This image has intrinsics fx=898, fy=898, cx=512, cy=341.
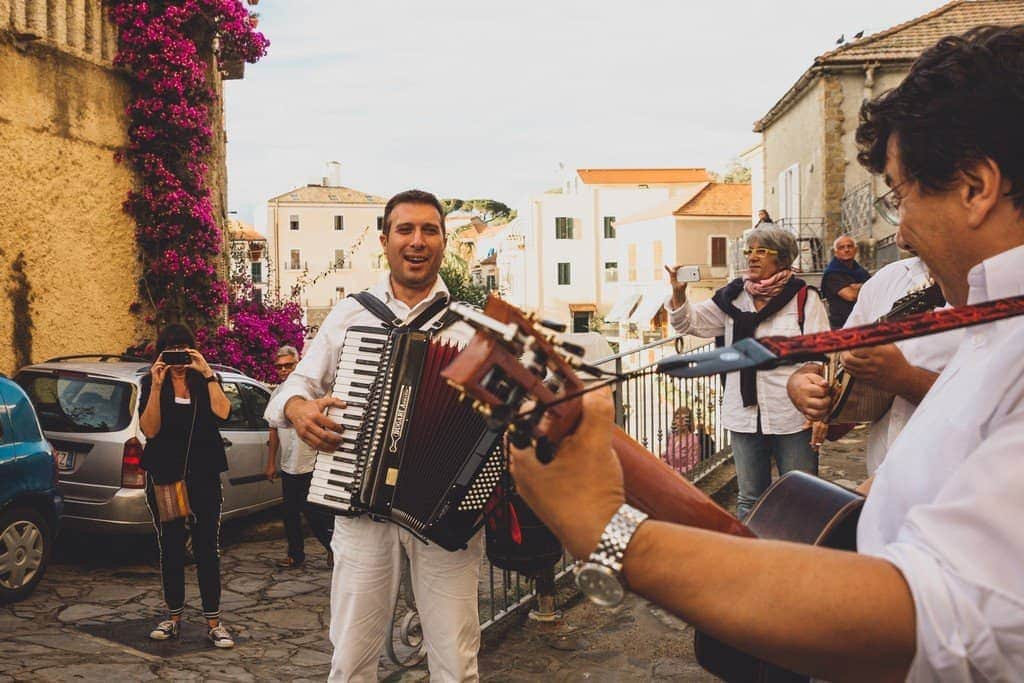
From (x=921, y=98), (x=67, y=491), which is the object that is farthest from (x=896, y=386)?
(x=67, y=491)

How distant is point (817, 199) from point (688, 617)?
21586 mm

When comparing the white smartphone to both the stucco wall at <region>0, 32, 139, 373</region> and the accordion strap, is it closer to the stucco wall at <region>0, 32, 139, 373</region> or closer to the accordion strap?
the accordion strap

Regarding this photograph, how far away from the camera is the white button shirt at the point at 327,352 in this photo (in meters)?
3.77

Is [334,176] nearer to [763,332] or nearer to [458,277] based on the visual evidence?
[458,277]

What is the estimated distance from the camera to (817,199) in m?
21.2

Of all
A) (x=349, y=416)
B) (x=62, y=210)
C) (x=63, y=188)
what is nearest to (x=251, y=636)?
(x=349, y=416)

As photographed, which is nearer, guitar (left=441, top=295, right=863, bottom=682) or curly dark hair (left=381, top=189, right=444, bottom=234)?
guitar (left=441, top=295, right=863, bottom=682)

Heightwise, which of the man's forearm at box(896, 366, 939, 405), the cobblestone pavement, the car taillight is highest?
the man's forearm at box(896, 366, 939, 405)

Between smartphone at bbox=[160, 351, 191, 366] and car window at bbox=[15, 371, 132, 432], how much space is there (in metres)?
2.07

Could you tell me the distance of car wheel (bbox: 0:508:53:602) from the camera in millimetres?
6539

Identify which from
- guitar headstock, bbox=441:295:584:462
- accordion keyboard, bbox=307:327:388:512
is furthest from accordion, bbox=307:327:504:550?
guitar headstock, bbox=441:295:584:462

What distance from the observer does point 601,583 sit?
1162mm

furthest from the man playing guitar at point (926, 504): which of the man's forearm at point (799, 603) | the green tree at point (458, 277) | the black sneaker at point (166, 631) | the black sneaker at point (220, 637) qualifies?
the green tree at point (458, 277)

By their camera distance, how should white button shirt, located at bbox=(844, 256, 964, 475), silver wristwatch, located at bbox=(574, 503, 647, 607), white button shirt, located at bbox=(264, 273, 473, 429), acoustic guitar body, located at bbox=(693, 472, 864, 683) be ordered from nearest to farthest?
silver wristwatch, located at bbox=(574, 503, 647, 607) → acoustic guitar body, located at bbox=(693, 472, 864, 683) → white button shirt, located at bbox=(844, 256, 964, 475) → white button shirt, located at bbox=(264, 273, 473, 429)
